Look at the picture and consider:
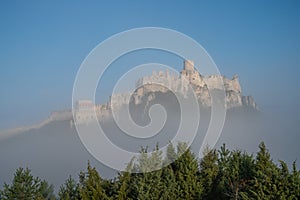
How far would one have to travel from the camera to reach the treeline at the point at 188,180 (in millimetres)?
15555

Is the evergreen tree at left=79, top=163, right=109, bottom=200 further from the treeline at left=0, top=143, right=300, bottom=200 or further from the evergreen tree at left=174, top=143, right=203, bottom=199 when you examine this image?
the evergreen tree at left=174, top=143, right=203, bottom=199

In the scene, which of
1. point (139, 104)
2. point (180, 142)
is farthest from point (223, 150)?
point (139, 104)

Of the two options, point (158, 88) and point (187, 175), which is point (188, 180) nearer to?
point (187, 175)

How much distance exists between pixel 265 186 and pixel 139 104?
12072 millimetres

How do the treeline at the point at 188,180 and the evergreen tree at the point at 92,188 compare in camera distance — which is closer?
the treeline at the point at 188,180

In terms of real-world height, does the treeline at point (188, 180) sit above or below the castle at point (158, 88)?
below

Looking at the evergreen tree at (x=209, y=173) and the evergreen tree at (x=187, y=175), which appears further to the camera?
the evergreen tree at (x=209, y=173)

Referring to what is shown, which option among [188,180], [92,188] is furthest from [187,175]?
[92,188]

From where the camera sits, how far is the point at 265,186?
15328 millimetres

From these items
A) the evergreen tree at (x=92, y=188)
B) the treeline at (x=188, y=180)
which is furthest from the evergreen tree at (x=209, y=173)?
the evergreen tree at (x=92, y=188)

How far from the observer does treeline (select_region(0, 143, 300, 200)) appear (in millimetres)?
15555

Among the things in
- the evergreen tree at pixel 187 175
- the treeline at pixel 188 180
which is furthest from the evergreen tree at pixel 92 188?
the evergreen tree at pixel 187 175

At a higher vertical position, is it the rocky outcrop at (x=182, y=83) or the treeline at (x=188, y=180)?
the rocky outcrop at (x=182, y=83)

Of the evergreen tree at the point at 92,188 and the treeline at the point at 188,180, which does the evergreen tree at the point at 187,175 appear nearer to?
the treeline at the point at 188,180
